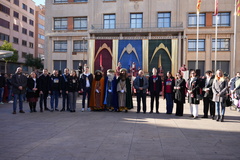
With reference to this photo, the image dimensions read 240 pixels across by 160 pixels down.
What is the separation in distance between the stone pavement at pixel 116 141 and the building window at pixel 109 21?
27322mm

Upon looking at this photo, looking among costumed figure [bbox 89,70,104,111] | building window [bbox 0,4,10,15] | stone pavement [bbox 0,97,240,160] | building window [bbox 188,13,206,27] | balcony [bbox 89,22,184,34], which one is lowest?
stone pavement [bbox 0,97,240,160]

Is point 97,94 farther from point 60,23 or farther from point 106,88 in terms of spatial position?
point 60,23

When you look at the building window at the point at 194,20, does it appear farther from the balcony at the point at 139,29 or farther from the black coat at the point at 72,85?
the black coat at the point at 72,85

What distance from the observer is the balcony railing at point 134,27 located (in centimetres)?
3194

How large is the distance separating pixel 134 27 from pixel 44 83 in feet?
77.1

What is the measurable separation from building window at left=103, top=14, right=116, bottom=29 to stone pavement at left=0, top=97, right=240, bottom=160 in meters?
27.3

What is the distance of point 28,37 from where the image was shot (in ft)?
187

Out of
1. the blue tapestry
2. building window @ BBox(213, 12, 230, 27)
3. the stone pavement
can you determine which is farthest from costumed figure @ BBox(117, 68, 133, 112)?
building window @ BBox(213, 12, 230, 27)

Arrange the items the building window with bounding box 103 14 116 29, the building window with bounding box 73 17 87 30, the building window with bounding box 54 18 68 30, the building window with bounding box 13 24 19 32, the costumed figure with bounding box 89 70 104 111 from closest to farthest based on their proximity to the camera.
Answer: the costumed figure with bounding box 89 70 104 111
the building window with bounding box 103 14 116 29
the building window with bounding box 73 17 87 30
the building window with bounding box 54 18 68 30
the building window with bounding box 13 24 19 32

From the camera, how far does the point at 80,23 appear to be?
3541 cm

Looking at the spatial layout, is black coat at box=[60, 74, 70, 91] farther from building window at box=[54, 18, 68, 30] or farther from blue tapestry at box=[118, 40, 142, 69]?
building window at box=[54, 18, 68, 30]

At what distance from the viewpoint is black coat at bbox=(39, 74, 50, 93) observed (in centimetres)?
1188

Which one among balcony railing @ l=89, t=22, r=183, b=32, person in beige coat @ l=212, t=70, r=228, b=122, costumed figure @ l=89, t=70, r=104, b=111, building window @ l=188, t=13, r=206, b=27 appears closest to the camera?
person in beige coat @ l=212, t=70, r=228, b=122

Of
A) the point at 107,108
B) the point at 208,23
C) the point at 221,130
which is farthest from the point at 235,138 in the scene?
the point at 208,23
